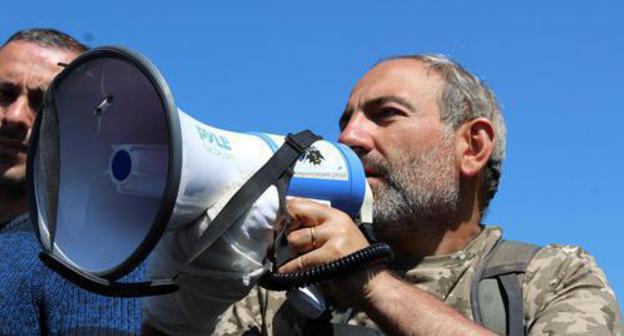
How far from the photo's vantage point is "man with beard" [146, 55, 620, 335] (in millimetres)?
2758

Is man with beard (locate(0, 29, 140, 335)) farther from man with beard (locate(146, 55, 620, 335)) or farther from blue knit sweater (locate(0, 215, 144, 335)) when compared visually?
man with beard (locate(146, 55, 620, 335))

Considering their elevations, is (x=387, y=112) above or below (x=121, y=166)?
above

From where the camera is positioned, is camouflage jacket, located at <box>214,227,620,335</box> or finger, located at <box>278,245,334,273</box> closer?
finger, located at <box>278,245,334,273</box>

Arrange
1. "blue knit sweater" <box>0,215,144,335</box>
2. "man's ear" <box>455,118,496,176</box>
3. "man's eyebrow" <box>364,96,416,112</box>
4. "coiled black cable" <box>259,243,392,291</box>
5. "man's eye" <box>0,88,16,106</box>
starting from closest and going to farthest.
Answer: "coiled black cable" <box>259,243,392,291</box> → "blue knit sweater" <box>0,215,144,335</box> → "man's eye" <box>0,88,16,106</box> → "man's eyebrow" <box>364,96,416,112</box> → "man's ear" <box>455,118,496,176</box>

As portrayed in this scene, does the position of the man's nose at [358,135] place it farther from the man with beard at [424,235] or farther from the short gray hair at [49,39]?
the short gray hair at [49,39]

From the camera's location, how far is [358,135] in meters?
3.59

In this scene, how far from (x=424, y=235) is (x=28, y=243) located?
1484mm

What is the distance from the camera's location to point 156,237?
217 cm

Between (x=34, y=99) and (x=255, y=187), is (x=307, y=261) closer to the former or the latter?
(x=255, y=187)

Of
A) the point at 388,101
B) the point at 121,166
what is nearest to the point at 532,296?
the point at 388,101

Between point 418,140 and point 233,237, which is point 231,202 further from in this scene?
point 418,140

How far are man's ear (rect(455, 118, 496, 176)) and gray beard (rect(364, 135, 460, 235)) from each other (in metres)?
0.08

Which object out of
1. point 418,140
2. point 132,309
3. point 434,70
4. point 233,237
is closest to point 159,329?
point 132,309

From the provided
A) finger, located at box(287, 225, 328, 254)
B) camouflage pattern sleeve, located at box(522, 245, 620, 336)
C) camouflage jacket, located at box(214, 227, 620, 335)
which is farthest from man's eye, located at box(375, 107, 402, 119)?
finger, located at box(287, 225, 328, 254)
